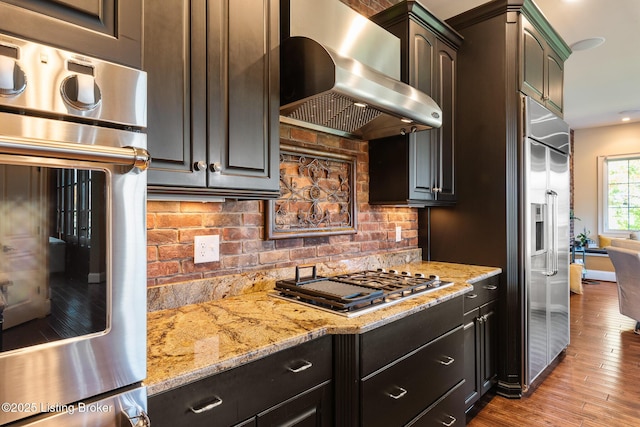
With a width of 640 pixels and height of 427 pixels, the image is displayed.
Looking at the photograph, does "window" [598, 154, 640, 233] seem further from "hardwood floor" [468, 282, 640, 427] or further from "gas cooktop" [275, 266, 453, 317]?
"gas cooktop" [275, 266, 453, 317]

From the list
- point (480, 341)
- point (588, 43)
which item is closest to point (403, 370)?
point (480, 341)

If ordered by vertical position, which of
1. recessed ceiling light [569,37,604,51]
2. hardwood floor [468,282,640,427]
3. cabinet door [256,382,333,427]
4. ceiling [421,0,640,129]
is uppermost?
ceiling [421,0,640,129]

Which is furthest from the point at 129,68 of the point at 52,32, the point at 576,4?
the point at 576,4

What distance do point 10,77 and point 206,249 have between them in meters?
1.07

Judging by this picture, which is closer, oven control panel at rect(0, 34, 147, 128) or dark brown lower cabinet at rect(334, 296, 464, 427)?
oven control panel at rect(0, 34, 147, 128)

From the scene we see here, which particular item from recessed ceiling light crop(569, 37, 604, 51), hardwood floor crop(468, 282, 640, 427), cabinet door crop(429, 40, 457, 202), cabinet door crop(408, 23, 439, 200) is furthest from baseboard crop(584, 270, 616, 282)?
cabinet door crop(408, 23, 439, 200)

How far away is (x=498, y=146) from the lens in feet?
8.30

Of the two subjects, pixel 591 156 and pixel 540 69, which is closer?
pixel 540 69

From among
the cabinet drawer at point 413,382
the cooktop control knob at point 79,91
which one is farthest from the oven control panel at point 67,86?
the cabinet drawer at point 413,382

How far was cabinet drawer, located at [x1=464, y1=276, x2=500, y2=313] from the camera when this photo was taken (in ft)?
7.22

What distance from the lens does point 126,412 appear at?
0.81m

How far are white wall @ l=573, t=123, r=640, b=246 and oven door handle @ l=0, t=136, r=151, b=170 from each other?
841cm

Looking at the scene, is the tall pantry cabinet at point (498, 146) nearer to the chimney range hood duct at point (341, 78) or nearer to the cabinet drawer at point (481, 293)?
the cabinet drawer at point (481, 293)

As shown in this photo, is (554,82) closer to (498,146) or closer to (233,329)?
(498,146)
